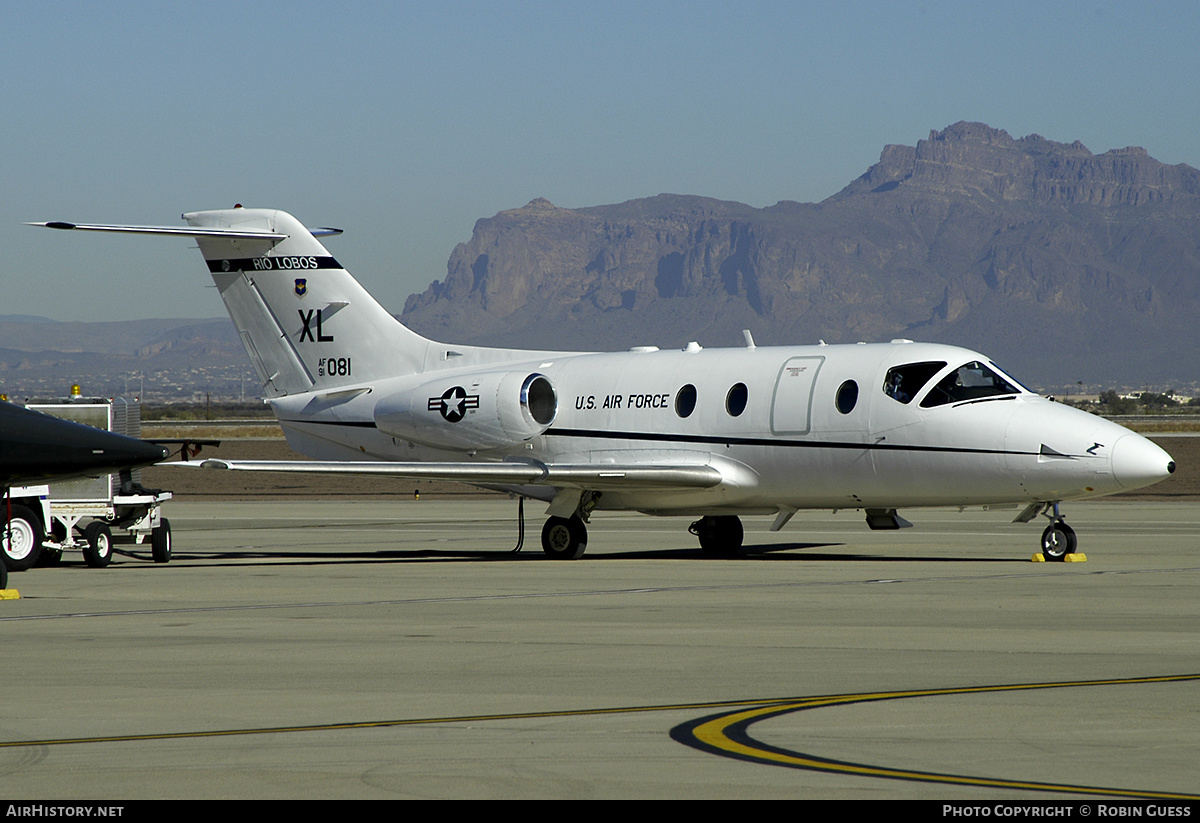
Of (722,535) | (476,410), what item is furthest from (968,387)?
(476,410)

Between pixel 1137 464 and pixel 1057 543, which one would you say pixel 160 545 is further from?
pixel 1137 464

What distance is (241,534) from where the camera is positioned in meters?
31.5

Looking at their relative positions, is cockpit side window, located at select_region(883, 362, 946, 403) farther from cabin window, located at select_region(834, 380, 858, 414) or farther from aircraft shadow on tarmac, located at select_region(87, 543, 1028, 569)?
aircraft shadow on tarmac, located at select_region(87, 543, 1028, 569)

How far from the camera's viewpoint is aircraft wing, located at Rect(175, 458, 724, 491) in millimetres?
23125

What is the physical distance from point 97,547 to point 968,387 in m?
12.5

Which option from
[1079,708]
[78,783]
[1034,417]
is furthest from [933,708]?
[1034,417]

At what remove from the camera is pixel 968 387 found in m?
21.8

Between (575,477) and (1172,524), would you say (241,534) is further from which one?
(1172,524)

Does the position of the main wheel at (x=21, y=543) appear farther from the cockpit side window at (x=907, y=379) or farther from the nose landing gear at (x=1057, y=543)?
the nose landing gear at (x=1057, y=543)

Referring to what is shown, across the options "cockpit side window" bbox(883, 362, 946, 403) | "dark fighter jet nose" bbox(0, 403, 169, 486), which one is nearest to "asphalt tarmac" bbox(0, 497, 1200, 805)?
"dark fighter jet nose" bbox(0, 403, 169, 486)

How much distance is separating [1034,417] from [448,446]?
944 centimetres

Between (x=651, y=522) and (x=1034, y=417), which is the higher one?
(x=1034, y=417)

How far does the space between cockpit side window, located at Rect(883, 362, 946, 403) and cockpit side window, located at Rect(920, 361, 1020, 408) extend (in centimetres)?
19

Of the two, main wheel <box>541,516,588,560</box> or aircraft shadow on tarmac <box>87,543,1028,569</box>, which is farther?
main wheel <box>541,516,588,560</box>
